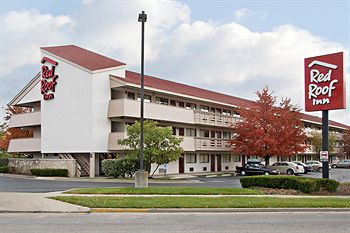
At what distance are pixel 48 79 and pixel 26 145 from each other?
772 centimetres

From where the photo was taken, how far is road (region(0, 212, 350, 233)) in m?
10.4

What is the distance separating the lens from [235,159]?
52.1 m

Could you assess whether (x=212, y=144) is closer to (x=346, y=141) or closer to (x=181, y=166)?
(x=181, y=166)

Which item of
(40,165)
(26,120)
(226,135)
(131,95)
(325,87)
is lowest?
(40,165)

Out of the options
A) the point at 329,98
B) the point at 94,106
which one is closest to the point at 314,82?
the point at 329,98

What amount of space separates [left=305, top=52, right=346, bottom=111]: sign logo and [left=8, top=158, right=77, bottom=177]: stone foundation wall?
67.0 feet

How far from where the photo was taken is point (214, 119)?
1759 inches

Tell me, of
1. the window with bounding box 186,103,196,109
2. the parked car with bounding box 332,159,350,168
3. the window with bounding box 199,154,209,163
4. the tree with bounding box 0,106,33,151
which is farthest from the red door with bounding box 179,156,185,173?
the parked car with bounding box 332,159,350,168

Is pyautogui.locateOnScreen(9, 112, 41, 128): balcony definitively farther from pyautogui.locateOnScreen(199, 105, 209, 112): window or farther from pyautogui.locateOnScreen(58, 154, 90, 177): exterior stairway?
pyautogui.locateOnScreen(199, 105, 209, 112): window

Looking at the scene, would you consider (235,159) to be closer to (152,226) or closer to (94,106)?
(94,106)

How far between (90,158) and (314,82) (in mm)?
20264

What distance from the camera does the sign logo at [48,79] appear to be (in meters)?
38.0

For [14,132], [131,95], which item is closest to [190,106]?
[131,95]

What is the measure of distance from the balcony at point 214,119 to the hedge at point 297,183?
21.5 m
